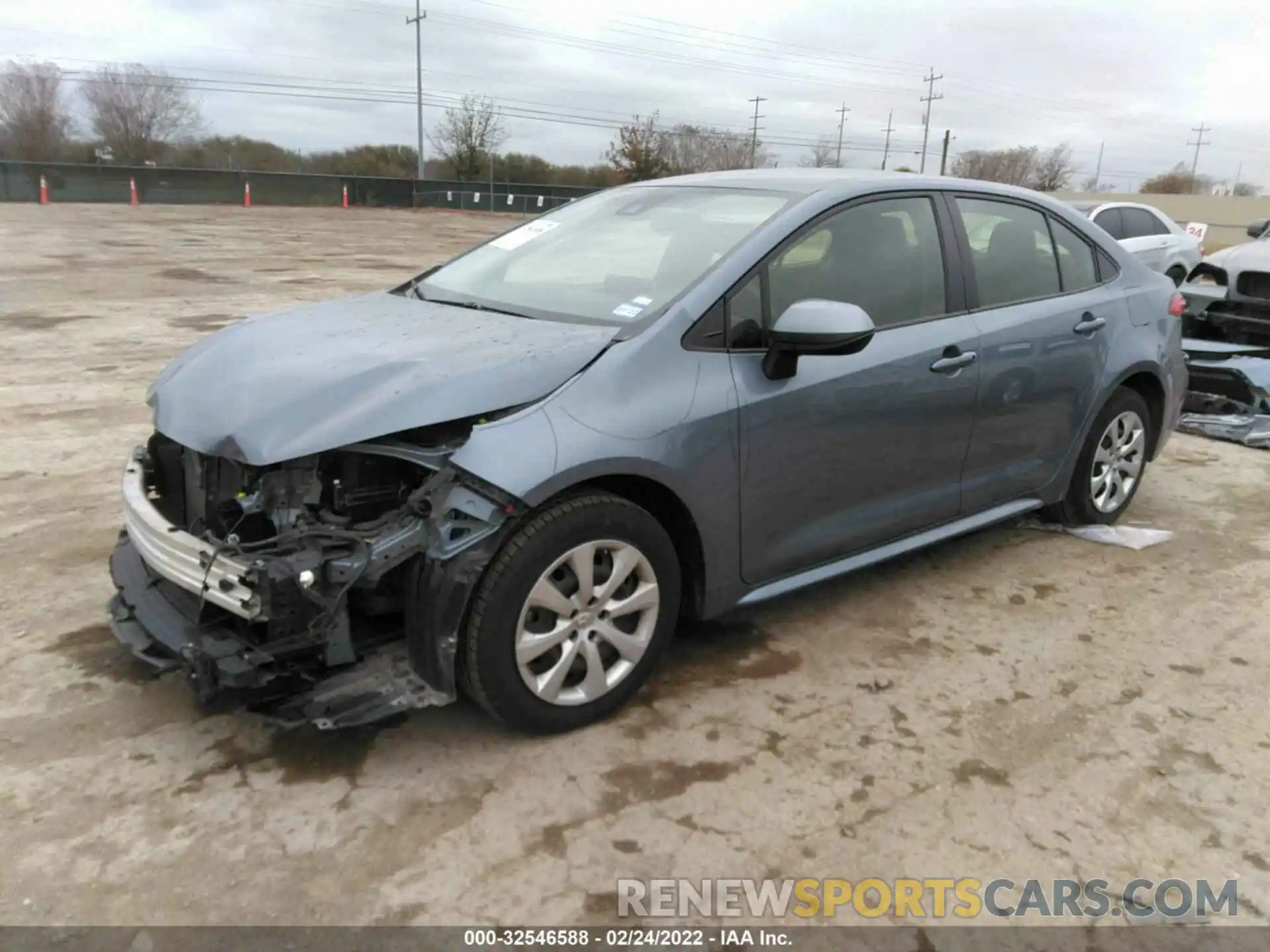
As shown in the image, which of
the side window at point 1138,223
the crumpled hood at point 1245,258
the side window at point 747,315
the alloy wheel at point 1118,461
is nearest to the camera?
the side window at point 747,315

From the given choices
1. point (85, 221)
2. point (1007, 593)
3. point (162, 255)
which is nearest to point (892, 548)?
point (1007, 593)

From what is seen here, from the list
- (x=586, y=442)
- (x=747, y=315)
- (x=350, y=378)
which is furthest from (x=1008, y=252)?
(x=350, y=378)

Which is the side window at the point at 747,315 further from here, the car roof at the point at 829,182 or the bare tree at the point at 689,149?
the bare tree at the point at 689,149

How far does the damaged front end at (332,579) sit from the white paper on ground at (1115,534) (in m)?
3.28

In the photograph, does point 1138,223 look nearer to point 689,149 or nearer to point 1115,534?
point 1115,534

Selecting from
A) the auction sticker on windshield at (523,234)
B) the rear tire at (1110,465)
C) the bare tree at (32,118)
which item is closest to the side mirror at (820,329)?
the auction sticker on windshield at (523,234)

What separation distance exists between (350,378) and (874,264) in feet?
6.41

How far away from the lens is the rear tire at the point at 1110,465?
450cm

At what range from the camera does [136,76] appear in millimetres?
59500

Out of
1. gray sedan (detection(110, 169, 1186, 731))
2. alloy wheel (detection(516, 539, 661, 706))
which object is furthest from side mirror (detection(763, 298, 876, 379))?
alloy wheel (detection(516, 539, 661, 706))

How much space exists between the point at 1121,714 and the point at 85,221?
2786 cm

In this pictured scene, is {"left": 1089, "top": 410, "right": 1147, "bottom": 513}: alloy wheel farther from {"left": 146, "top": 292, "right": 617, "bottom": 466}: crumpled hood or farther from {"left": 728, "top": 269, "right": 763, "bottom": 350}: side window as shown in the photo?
{"left": 146, "top": 292, "right": 617, "bottom": 466}: crumpled hood

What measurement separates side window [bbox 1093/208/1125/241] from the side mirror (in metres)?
9.51

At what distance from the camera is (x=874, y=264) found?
353 cm
